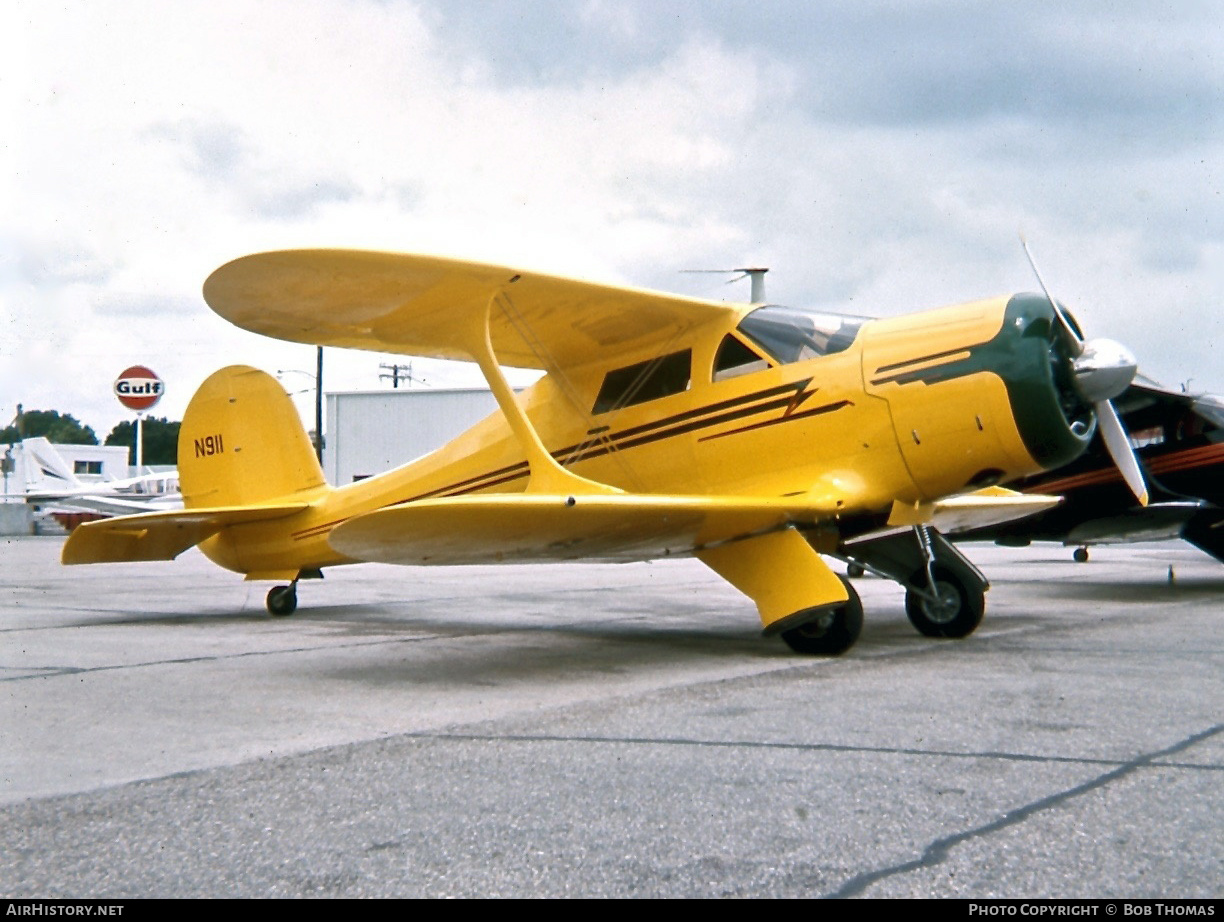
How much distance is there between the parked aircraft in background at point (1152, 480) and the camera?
41.8 ft

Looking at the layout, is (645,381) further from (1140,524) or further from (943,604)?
(1140,524)

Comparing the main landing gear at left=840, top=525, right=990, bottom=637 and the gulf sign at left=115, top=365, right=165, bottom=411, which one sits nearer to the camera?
the main landing gear at left=840, top=525, right=990, bottom=637

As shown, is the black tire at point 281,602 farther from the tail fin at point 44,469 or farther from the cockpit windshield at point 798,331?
the tail fin at point 44,469

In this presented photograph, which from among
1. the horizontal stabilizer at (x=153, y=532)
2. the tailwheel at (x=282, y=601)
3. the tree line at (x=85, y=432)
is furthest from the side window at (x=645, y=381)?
the tree line at (x=85, y=432)

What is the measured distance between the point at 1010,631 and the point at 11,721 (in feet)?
21.7

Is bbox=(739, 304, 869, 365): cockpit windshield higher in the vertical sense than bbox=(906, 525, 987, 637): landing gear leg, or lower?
higher

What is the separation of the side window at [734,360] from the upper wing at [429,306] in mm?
265

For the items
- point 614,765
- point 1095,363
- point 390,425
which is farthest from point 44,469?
point 614,765

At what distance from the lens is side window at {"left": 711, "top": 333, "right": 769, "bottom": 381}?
778 cm

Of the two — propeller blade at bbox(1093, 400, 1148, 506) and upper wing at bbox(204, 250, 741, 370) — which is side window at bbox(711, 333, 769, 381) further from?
propeller blade at bbox(1093, 400, 1148, 506)

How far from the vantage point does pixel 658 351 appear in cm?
831

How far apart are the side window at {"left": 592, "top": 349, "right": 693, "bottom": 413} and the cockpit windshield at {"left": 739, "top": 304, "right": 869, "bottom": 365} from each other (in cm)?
55

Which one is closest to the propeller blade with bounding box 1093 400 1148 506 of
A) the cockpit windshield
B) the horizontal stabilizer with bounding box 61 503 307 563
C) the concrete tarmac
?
the concrete tarmac

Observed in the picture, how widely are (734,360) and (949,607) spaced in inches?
90.2
